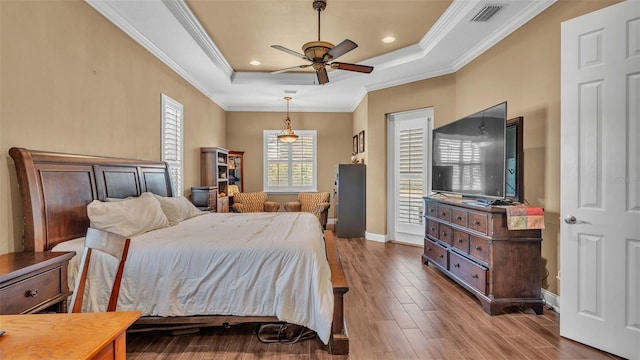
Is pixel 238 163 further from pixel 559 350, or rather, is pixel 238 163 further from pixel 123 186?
pixel 559 350

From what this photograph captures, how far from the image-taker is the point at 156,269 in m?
2.16

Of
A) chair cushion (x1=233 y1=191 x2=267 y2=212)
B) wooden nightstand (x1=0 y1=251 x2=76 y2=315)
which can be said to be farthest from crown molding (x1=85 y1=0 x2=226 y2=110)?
chair cushion (x1=233 y1=191 x2=267 y2=212)

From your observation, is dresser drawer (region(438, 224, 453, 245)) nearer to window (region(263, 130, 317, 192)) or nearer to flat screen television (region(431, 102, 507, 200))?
flat screen television (region(431, 102, 507, 200))

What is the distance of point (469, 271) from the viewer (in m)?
3.09

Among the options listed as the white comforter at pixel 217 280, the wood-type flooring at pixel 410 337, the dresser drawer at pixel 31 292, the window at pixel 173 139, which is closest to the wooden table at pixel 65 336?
the dresser drawer at pixel 31 292

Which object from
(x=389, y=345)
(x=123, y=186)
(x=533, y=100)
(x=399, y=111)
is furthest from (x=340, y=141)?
(x=389, y=345)

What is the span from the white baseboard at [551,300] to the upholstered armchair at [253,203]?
4.94m

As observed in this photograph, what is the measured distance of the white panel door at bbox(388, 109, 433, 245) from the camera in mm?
5188

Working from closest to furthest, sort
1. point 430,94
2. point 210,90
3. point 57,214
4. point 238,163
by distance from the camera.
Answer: point 57,214 → point 430,94 → point 210,90 → point 238,163

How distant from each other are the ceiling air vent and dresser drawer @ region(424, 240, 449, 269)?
2623 millimetres

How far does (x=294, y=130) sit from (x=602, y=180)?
6214 millimetres

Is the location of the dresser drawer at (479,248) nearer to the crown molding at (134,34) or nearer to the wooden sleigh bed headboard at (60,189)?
the wooden sleigh bed headboard at (60,189)

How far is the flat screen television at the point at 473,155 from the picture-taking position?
2891 millimetres

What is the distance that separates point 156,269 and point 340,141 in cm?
598
